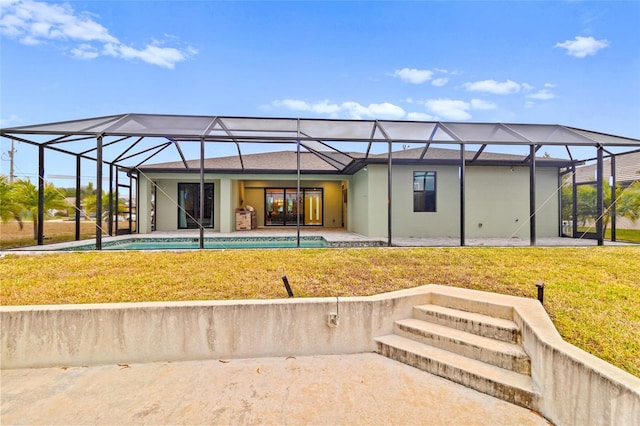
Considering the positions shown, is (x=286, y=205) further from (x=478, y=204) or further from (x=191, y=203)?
(x=478, y=204)

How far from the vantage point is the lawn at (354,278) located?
3150 millimetres

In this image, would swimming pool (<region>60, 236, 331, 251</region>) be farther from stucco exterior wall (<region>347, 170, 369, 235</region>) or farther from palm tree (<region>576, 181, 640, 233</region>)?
palm tree (<region>576, 181, 640, 233</region>)

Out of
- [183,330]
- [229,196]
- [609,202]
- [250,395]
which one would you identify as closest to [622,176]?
[609,202]

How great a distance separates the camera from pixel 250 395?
2.60 meters

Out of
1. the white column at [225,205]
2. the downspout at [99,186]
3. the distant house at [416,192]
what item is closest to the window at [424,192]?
the distant house at [416,192]

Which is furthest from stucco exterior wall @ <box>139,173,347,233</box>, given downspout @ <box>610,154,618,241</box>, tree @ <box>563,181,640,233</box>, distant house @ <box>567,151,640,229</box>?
distant house @ <box>567,151,640,229</box>

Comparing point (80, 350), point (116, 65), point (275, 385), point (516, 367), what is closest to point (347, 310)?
point (275, 385)

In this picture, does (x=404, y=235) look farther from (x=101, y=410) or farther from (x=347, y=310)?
(x=101, y=410)

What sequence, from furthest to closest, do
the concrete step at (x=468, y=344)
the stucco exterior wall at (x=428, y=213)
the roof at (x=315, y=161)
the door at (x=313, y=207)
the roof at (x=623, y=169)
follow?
the door at (x=313, y=207)
the roof at (x=623, y=169)
the stucco exterior wall at (x=428, y=213)
the roof at (x=315, y=161)
the concrete step at (x=468, y=344)

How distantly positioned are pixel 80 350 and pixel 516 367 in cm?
425

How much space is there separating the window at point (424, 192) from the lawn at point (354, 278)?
194 inches

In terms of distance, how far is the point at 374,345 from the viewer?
11.2 ft

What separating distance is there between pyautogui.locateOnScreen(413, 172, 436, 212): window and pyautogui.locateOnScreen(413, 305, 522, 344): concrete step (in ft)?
28.1

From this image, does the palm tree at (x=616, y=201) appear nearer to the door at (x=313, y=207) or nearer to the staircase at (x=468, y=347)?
the staircase at (x=468, y=347)
